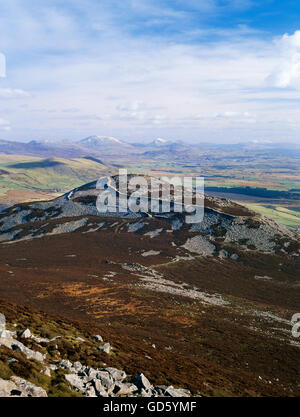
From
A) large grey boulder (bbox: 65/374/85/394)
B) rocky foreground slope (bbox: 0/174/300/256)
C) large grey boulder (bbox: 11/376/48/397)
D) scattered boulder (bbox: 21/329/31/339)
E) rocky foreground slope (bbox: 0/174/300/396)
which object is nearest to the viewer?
large grey boulder (bbox: 11/376/48/397)

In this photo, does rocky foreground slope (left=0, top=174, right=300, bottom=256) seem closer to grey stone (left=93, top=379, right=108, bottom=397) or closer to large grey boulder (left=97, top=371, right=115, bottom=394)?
large grey boulder (left=97, top=371, right=115, bottom=394)

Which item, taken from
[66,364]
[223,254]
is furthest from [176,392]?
[223,254]

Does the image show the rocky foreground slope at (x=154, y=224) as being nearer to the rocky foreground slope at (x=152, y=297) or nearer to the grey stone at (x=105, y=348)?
the rocky foreground slope at (x=152, y=297)

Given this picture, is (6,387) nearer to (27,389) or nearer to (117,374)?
(27,389)

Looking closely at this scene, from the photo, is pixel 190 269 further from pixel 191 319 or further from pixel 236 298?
pixel 191 319

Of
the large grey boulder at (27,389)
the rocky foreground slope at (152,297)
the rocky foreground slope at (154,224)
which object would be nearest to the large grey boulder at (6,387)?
the large grey boulder at (27,389)

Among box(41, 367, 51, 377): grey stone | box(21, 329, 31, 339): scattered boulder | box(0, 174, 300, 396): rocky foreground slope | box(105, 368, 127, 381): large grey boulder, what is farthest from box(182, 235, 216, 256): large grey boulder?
box(41, 367, 51, 377): grey stone

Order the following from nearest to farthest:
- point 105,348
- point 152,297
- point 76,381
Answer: point 76,381 → point 105,348 → point 152,297

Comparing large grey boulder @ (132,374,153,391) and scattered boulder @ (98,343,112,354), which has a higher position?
large grey boulder @ (132,374,153,391)

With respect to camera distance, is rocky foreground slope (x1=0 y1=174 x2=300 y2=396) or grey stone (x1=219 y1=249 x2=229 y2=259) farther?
grey stone (x1=219 y1=249 x2=229 y2=259)

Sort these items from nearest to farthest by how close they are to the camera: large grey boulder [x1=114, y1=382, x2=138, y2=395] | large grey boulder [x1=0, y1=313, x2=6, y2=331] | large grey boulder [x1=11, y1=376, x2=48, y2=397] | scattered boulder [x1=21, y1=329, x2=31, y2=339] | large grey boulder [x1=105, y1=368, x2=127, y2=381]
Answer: large grey boulder [x1=11, y1=376, x2=48, y2=397] → large grey boulder [x1=114, y1=382, x2=138, y2=395] → large grey boulder [x1=105, y1=368, x2=127, y2=381] → scattered boulder [x1=21, y1=329, x2=31, y2=339] → large grey boulder [x1=0, y1=313, x2=6, y2=331]

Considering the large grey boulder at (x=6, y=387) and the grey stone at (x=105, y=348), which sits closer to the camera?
the large grey boulder at (x=6, y=387)
